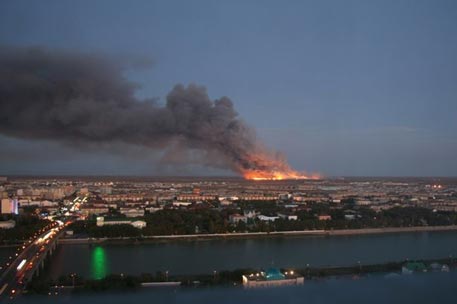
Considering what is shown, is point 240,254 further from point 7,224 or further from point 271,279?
point 7,224

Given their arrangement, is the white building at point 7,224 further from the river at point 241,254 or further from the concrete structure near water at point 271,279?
the concrete structure near water at point 271,279

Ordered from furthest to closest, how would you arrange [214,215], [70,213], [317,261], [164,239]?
[70,213]
[214,215]
[164,239]
[317,261]

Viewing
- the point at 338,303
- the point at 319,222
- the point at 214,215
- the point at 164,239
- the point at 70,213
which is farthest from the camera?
the point at 70,213

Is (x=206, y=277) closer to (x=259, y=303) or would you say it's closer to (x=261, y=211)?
(x=259, y=303)

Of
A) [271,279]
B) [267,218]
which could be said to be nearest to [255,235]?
[267,218]

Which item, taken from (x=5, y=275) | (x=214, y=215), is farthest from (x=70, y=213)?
(x=5, y=275)

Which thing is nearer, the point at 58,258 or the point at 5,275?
the point at 5,275
